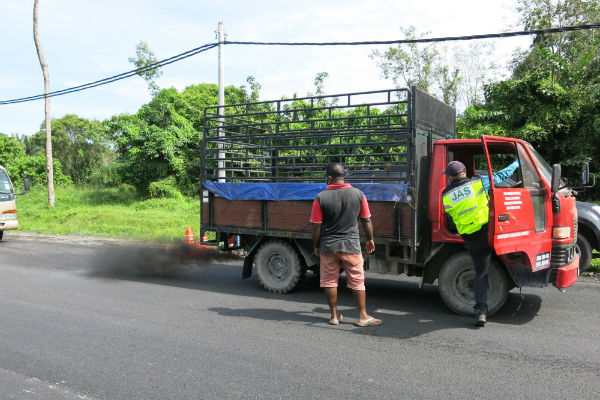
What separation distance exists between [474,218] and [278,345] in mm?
2417

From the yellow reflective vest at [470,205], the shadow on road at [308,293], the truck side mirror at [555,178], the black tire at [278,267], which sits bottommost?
the shadow on road at [308,293]

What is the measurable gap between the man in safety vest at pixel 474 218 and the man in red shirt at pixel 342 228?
0.94 metres

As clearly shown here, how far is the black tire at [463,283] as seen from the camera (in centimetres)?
543

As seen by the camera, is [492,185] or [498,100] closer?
[492,185]

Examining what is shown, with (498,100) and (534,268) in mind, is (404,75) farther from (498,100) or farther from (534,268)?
(534,268)

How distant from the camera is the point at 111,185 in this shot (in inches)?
1122

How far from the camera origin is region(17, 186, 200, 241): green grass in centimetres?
1520

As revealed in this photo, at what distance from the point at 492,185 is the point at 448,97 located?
24.3 metres

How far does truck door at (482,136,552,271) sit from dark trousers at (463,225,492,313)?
0.60 feet

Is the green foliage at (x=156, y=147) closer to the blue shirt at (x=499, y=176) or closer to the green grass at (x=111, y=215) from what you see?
the green grass at (x=111, y=215)

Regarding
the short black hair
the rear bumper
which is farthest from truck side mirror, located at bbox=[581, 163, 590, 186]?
the short black hair

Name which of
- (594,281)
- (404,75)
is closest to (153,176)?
(404,75)

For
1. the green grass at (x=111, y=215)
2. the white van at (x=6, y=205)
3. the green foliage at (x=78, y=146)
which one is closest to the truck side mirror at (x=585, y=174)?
the green grass at (x=111, y=215)

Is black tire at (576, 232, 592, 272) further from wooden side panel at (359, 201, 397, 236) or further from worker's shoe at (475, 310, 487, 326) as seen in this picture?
wooden side panel at (359, 201, 397, 236)
